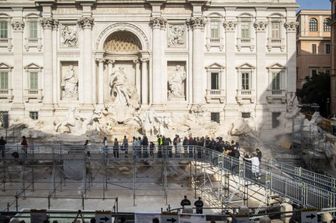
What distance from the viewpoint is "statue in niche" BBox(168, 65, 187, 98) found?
40500mm

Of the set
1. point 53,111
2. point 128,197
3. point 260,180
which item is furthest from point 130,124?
point 260,180

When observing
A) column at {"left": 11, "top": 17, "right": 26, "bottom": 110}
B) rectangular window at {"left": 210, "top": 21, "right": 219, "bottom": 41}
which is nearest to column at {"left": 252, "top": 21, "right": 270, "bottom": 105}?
rectangular window at {"left": 210, "top": 21, "right": 219, "bottom": 41}

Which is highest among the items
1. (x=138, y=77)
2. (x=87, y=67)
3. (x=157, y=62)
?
(x=157, y=62)

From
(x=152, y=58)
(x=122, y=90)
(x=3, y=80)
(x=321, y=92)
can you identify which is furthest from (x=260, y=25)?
(x=3, y=80)

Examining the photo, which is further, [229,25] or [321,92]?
[321,92]

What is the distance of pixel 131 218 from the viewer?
49.7 feet

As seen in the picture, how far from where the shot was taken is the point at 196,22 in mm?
39594

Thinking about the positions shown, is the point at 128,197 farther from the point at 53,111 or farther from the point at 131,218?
the point at 53,111

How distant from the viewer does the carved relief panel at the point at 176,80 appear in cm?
4050

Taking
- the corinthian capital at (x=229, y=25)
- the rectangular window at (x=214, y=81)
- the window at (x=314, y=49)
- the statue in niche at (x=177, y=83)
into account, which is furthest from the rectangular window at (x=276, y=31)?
the window at (x=314, y=49)

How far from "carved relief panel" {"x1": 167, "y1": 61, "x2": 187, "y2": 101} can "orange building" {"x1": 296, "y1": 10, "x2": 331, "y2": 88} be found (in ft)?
107

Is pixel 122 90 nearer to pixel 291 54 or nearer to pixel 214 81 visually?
pixel 214 81

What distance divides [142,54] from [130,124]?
6522 millimetres

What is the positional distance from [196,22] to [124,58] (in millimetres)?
6865
